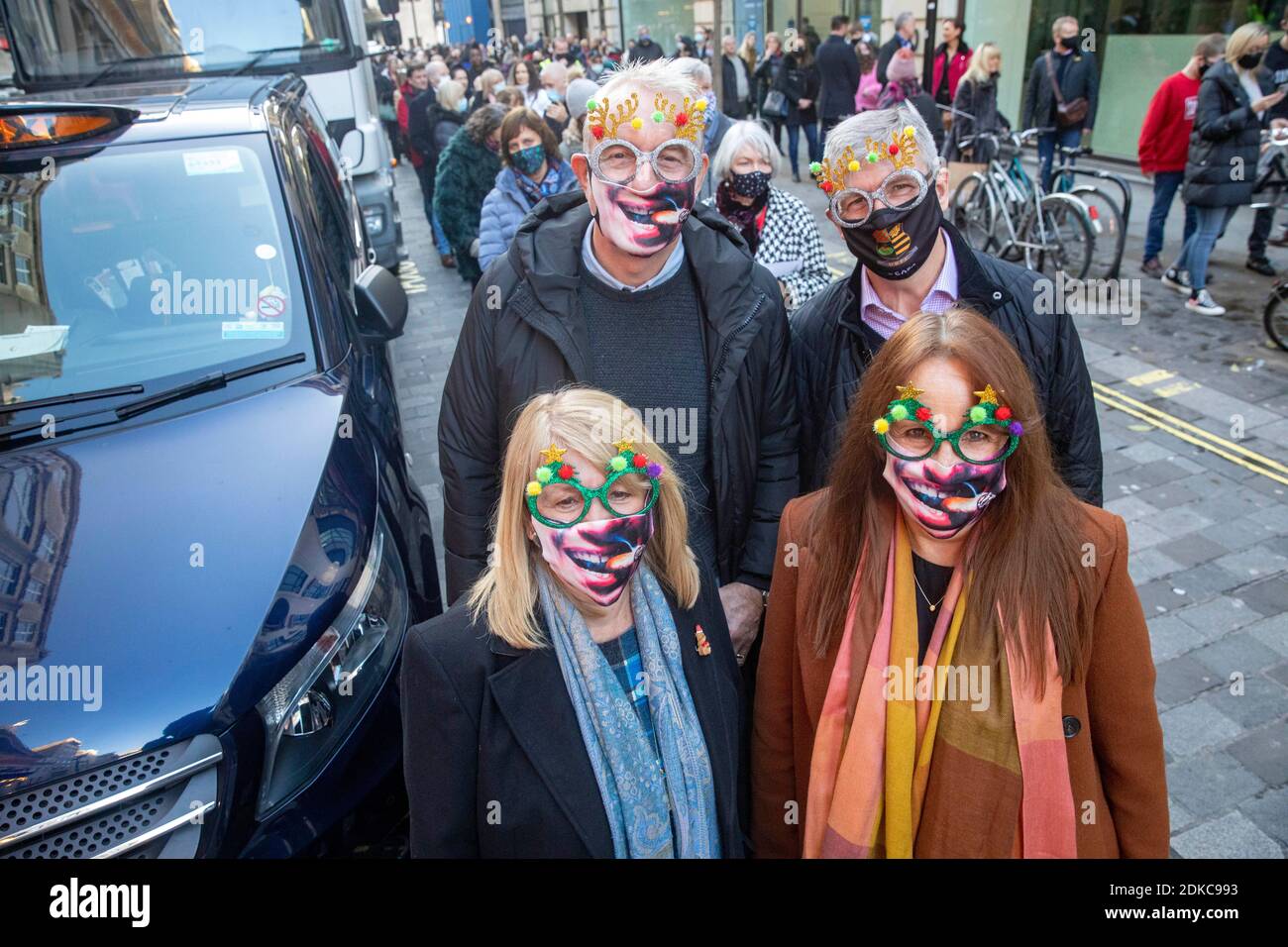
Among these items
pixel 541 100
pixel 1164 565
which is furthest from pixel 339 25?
pixel 1164 565

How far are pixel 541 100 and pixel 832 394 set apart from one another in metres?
9.07

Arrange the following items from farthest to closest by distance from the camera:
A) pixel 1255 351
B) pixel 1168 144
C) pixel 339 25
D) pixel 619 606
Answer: pixel 339 25, pixel 1168 144, pixel 1255 351, pixel 619 606

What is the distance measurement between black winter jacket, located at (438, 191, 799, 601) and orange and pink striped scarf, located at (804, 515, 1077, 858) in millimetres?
730

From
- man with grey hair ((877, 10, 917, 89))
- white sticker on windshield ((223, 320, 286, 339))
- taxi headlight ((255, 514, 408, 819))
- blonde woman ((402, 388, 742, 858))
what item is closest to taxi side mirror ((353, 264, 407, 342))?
white sticker on windshield ((223, 320, 286, 339))

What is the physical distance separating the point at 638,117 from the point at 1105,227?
7084 mm

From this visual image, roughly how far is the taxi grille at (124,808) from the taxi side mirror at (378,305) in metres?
1.96

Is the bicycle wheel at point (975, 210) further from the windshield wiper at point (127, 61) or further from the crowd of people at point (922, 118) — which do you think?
the windshield wiper at point (127, 61)

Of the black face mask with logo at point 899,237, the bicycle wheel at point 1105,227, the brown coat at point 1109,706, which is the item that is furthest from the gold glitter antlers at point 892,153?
the bicycle wheel at point 1105,227

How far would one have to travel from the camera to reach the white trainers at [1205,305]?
724 cm

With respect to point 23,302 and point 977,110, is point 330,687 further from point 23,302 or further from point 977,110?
point 977,110

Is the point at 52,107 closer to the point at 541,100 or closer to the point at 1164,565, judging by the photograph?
the point at 1164,565

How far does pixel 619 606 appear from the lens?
73.6 inches

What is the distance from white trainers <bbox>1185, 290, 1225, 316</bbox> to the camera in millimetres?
7238

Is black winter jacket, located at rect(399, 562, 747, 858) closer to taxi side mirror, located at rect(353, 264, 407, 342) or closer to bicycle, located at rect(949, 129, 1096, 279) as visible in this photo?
taxi side mirror, located at rect(353, 264, 407, 342)
